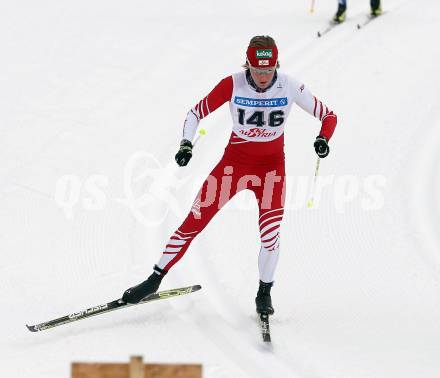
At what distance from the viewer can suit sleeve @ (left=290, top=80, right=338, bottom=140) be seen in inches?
241

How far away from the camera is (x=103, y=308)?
20.8 feet

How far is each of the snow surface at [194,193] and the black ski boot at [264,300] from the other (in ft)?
0.59

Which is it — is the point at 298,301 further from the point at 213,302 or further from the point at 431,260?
the point at 431,260

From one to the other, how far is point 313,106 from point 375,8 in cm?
842

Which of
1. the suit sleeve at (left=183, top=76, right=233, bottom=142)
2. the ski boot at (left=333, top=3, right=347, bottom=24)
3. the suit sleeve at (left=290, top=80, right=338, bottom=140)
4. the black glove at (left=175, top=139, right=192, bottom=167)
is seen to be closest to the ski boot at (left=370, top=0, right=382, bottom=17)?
the ski boot at (left=333, top=3, right=347, bottom=24)

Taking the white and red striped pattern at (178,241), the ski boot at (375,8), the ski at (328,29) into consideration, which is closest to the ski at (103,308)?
the white and red striped pattern at (178,241)

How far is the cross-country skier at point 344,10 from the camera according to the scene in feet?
44.8

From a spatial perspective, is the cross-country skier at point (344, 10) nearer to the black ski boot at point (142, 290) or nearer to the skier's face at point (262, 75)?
the skier's face at point (262, 75)

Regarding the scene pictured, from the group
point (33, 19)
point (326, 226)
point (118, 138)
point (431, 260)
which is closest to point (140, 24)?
point (33, 19)

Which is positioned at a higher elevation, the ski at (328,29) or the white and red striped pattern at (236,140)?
the ski at (328,29)

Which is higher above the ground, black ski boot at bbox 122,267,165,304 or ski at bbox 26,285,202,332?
black ski boot at bbox 122,267,165,304

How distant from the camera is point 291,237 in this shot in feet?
25.9

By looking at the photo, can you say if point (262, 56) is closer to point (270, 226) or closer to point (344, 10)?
point (270, 226)

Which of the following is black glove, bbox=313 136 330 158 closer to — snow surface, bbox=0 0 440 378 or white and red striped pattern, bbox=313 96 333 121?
white and red striped pattern, bbox=313 96 333 121
